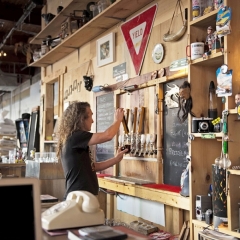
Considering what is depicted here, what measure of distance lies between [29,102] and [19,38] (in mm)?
1817

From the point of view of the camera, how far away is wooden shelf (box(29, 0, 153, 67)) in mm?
3426

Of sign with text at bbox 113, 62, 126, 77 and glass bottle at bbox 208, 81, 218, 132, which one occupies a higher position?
sign with text at bbox 113, 62, 126, 77

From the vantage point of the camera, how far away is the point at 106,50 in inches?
159

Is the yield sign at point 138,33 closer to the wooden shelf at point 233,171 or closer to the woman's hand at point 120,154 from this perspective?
the woman's hand at point 120,154

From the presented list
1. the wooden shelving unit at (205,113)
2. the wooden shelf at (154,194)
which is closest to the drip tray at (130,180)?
the wooden shelf at (154,194)

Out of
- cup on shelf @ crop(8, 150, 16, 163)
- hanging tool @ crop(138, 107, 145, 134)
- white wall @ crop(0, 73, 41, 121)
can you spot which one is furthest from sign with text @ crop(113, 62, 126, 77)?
white wall @ crop(0, 73, 41, 121)

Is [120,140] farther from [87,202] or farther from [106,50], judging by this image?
[87,202]

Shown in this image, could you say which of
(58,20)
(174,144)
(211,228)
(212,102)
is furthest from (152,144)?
(58,20)

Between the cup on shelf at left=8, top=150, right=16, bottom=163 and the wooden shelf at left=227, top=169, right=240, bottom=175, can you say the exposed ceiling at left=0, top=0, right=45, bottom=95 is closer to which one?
the cup on shelf at left=8, top=150, right=16, bottom=163

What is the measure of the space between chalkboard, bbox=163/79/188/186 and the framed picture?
41.6 inches

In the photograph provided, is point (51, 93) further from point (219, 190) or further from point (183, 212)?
point (219, 190)

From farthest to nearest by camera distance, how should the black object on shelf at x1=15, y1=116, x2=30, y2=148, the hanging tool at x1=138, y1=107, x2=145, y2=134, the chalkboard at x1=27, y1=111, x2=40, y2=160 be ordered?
the black object on shelf at x1=15, y1=116, x2=30, y2=148
the chalkboard at x1=27, y1=111, x2=40, y2=160
the hanging tool at x1=138, y1=107, x2=145, y2=134

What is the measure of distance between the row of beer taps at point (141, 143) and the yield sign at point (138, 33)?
0.61m

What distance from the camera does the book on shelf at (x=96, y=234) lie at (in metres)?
1.24
